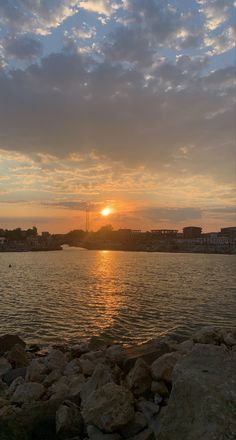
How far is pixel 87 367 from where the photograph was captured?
14.4 meters

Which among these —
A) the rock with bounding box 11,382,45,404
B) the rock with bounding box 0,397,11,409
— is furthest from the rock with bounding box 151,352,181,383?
the rock with bounding box 0,397,11,409

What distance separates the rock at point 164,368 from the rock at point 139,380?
7.8 inches

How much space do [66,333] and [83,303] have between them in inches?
605

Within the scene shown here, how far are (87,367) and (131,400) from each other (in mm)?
4494

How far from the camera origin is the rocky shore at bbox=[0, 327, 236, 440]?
8133 millimetres

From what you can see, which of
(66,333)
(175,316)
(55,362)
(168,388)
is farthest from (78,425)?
(175,316)

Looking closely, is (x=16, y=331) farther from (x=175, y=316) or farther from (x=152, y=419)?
(x=152, y=419)

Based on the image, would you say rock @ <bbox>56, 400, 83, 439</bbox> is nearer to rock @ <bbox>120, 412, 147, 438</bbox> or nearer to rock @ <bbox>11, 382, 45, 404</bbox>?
rock @ <bbox>120, 412, 147, 438</bbox>

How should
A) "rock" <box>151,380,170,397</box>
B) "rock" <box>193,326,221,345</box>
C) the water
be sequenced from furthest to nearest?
the water
"rock" <box>193,326,221,345</box>
"rock" <box>151,380,170,397</box>

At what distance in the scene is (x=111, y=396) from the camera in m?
10.1

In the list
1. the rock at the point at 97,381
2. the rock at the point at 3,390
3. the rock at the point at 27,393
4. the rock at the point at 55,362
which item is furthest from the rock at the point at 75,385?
the rock at the point at 3,390

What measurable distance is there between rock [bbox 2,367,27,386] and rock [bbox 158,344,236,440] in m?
7.51

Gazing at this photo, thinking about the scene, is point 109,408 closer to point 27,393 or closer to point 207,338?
point 27,393

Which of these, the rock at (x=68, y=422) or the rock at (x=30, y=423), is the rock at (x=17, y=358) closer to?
the rock at (x=30, y=423)
